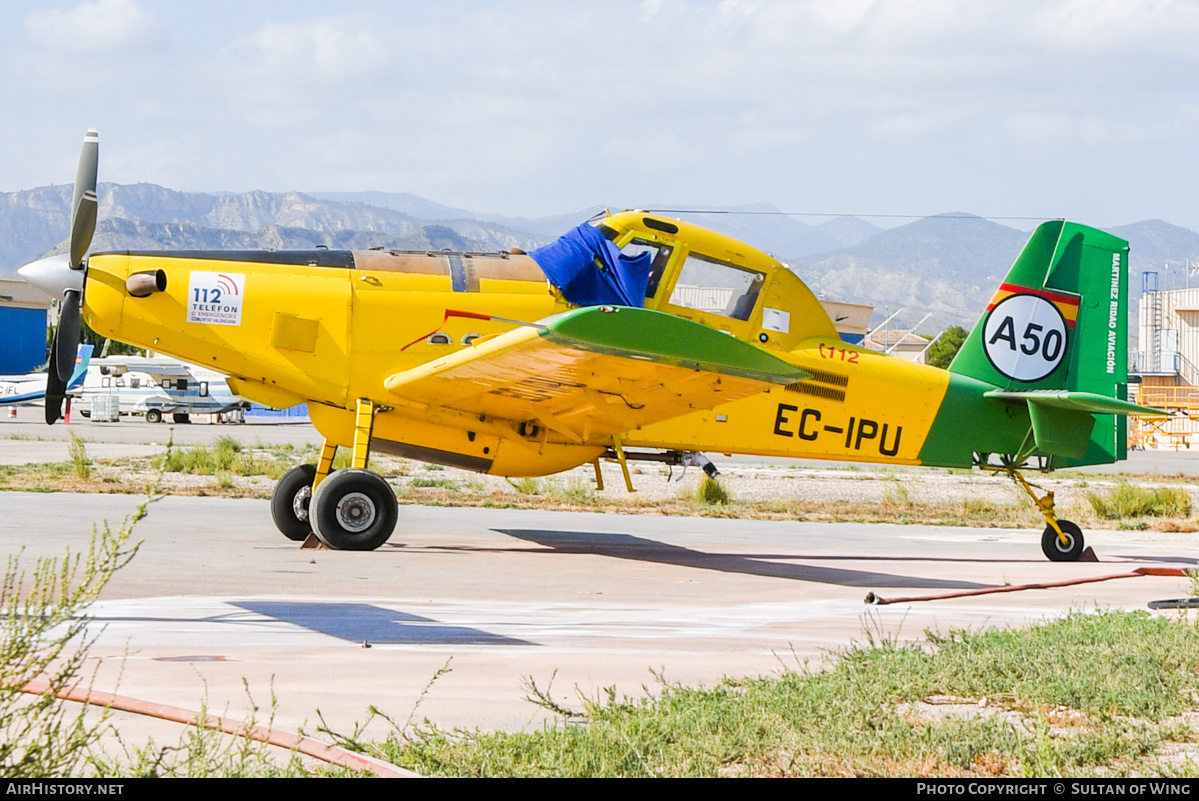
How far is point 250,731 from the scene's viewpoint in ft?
13.1

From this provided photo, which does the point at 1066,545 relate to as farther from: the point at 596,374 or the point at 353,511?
the point at 353,511

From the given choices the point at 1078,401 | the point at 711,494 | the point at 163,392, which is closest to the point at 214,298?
the point at 1078,401

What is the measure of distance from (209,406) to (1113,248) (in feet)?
146

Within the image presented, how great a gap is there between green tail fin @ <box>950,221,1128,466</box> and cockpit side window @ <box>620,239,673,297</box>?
4433 millimetres

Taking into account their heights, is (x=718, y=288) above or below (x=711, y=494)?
above

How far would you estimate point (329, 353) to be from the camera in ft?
37.3

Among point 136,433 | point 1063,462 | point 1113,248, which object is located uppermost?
point 1113,248

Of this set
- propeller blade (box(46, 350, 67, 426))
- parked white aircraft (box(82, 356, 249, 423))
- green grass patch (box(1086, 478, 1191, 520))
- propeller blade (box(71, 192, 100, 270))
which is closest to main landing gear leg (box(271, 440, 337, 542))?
propeller blade (box(46, 350, 67, 426))

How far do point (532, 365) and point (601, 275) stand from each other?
2077mm

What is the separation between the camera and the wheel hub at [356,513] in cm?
1104

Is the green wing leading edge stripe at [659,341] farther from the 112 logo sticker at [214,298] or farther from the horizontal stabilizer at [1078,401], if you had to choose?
the horizontal stabilizer at [1078,401]

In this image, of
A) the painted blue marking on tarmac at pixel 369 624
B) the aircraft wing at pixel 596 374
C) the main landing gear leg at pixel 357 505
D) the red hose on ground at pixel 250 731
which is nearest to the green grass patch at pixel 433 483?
the aircraft wing at pixel 596 374
